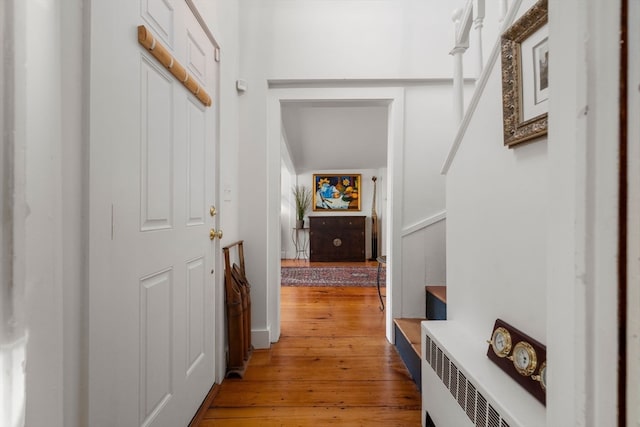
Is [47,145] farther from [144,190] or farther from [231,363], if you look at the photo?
[231,363]

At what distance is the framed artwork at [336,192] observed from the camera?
18.5ft

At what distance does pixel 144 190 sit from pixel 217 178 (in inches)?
24.7

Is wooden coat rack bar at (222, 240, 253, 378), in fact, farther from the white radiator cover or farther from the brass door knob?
the white radiator cover

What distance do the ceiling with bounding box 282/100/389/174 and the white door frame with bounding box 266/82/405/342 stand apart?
96 centimetres

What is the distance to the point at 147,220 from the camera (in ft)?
3.08

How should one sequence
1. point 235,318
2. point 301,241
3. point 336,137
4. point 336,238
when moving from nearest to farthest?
1. point 235,318
2. point 336,137
3. point 336,238
4. point 301,241

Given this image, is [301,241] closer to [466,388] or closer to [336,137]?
[336,137]

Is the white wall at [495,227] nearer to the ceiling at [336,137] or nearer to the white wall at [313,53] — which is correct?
the white wall at [313,53]

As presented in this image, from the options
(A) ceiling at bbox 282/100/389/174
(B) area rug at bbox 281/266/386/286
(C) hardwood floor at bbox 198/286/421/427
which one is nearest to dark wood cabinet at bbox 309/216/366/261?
(B) area rug at bbox 281/266/386/286

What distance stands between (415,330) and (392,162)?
123 centimetres

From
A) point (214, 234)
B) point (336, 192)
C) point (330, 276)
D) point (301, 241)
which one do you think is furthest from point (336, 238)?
point (214, 234)

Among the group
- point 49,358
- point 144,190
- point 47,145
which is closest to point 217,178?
point 144,190

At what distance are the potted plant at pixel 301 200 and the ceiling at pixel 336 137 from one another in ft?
1.28

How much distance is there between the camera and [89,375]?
26.9 inches
